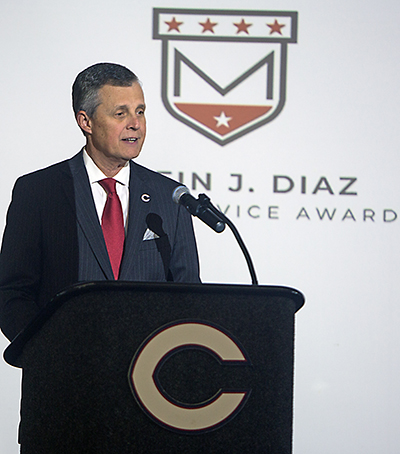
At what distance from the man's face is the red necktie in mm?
149

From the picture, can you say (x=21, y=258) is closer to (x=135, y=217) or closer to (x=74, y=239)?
(x=74, y=239)

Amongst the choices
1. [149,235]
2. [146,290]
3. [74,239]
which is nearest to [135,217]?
[149,235]

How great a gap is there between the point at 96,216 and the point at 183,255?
306mm

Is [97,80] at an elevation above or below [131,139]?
above

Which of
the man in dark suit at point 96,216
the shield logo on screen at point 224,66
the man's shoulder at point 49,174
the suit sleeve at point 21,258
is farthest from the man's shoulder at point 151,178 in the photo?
the shield logo on screen at point 224,66

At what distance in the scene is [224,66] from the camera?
2832 mm

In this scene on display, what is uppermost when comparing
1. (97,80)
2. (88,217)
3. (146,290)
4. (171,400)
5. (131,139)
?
(97,80)

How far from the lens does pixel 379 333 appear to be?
280 cm

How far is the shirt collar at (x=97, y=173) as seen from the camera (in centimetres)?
184

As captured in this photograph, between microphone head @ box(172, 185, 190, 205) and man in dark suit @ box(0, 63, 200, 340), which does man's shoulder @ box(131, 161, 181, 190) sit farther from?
microphone head @ box(172, 185, 190, 205)

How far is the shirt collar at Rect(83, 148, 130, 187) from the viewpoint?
1.84 m

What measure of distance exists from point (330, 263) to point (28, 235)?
1633 mm

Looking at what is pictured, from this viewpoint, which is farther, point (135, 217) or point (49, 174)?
point (49, 174)

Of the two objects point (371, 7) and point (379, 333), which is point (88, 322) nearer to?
point (379, 333)
